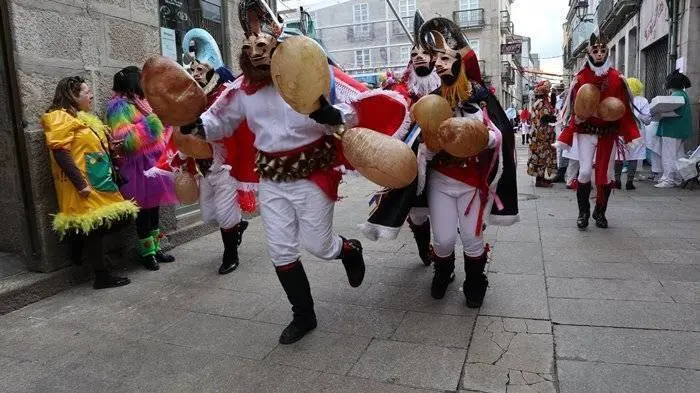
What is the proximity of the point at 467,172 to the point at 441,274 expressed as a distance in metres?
0.76

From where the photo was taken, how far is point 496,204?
3.44 meters

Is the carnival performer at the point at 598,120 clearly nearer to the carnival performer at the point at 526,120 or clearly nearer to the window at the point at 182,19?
the window at the point at 182,19

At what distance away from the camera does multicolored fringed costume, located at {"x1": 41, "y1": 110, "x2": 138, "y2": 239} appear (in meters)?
3.95

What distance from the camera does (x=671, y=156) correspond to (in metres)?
8.45

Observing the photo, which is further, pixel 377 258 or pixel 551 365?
pixel 377 258

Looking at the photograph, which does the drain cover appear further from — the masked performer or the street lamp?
the street lamp

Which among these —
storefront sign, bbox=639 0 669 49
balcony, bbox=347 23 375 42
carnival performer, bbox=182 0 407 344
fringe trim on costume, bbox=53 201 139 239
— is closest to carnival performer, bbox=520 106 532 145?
storefront sign, bbox=639 0 669 49

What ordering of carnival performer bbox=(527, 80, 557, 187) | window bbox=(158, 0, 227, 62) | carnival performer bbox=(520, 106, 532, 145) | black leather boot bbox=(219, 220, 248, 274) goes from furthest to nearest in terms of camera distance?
carnival performer bbox=(520, 106, 532, 145), carnival performer bbox=(527, 80, 557, 187), window bbox=(158, 0, 227, 62), black leather boot bbox=(219, 220, 248, 274)

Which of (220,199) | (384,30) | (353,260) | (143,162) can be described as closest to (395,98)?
(353,260)

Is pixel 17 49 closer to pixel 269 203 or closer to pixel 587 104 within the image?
pixel 269 203

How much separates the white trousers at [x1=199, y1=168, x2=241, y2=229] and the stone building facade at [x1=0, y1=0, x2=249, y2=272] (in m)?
0.90

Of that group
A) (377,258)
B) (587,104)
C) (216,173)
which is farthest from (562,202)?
(216,173)

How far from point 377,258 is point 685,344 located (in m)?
2.48

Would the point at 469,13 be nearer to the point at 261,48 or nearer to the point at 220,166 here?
the point at 220,166
